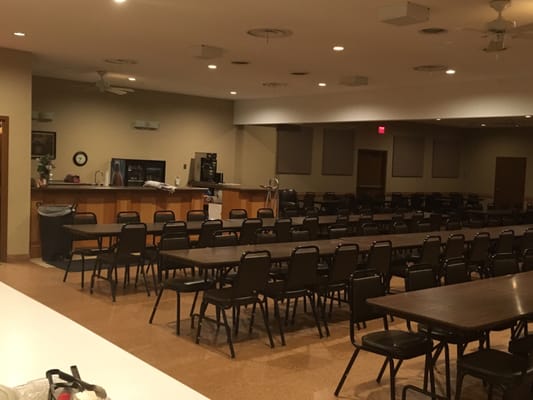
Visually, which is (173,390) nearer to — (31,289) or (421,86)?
→ (31,289)

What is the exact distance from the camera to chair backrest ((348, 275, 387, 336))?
402 cm

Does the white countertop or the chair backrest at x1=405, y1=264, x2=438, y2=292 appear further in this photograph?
the chair backrest at x1=405, y1=264, x2=438, y2=292

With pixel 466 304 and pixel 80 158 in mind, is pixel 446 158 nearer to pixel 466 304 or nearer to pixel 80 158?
pixel 80 158

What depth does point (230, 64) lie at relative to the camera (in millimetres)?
9094

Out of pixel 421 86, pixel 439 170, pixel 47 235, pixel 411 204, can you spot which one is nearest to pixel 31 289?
pixel 47 235

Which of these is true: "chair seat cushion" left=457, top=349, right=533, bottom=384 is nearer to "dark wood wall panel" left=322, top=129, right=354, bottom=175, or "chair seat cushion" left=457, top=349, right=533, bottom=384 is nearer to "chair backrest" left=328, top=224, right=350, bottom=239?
"chair backrest" left=328, top=224, right=350, bottom=239

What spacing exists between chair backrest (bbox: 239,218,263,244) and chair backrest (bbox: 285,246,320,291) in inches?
80.2

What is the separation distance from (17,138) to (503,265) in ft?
22.7

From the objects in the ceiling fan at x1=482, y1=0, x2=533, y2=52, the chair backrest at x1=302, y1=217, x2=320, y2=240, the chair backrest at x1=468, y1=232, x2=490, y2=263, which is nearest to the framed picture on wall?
the chair backrest at x1=302, y1=217, x2=320, y2=240

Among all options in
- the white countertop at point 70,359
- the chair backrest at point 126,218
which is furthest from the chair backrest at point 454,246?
the white countertop at point 70,359

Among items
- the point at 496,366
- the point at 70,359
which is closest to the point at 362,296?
the point at 496,366

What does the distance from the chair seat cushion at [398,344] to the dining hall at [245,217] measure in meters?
0.02

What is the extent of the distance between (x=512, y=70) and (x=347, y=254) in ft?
16.6

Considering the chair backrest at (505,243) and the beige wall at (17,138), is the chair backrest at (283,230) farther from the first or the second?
the beige wall at (17,138)
